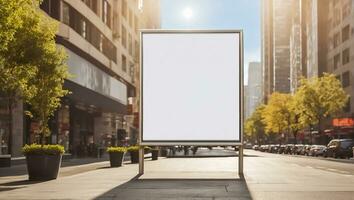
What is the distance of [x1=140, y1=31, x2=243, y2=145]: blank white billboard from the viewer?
21250mm

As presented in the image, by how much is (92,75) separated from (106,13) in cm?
1114

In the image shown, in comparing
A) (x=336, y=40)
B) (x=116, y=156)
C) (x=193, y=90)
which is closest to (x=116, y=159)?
(x=116, y=156)

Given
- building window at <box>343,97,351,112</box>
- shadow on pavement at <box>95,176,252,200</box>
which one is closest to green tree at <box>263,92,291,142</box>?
building window at <box>343,97,351,112</box>

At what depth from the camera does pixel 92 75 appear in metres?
50.8

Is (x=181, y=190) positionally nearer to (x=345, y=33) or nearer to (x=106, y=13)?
(x=106, y=13)

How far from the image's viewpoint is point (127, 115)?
244 ft

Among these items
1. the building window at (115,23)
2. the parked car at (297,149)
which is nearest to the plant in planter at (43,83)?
the building window at (115,23)

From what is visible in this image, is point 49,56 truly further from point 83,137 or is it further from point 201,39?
point 83,137

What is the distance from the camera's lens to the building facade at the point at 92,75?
135ft

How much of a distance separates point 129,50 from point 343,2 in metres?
31.6

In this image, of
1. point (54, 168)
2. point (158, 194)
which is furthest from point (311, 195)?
point (54, 168)

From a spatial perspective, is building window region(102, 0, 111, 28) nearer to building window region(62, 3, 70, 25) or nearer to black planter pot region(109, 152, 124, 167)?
building window region(62, 3, 70, 25)

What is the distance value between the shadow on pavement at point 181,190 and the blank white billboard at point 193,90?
9.80 ft

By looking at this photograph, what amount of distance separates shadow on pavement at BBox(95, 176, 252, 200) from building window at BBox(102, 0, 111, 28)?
4197cm
